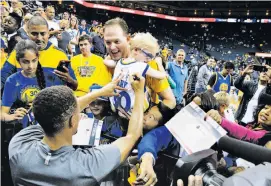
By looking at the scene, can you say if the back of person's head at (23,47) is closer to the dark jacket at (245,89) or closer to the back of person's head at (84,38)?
the back of person's head at (84,38)

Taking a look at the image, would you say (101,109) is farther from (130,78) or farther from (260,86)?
(260,86)

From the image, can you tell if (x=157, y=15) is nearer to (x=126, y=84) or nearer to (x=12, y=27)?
(x=126, y=84)

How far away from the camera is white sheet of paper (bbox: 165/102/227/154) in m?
1.41

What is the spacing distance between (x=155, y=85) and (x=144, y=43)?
194 millimetres

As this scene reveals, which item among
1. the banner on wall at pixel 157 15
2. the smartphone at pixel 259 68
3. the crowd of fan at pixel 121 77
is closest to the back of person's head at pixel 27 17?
the crowd of fan at pixel 121 77

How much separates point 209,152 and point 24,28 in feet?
3.63

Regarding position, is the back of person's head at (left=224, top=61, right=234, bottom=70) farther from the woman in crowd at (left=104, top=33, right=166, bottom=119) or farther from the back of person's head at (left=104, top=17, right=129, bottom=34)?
the back of person's head at (left=104, top=17, right=129, bottom=34)

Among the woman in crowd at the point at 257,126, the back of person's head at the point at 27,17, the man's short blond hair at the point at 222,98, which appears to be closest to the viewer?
the woman in crowd at the point at 257,126

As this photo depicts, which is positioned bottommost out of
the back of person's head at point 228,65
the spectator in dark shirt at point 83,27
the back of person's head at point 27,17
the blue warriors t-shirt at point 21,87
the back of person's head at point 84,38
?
the blue warriors t-shirt at point 21,87

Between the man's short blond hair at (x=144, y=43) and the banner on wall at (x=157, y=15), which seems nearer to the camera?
the man's short blond hair at (x=144, y=43)

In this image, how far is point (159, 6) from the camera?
1.76 m

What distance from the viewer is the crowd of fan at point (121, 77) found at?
148 centimetres

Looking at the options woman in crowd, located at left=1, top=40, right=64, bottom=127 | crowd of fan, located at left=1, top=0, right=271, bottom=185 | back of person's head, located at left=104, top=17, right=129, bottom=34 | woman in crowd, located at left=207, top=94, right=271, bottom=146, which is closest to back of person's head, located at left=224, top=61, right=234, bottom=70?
crowd of fan, located at left=1, top=0, right=271, bottom=185

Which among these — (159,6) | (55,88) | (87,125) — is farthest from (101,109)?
(159,6)
